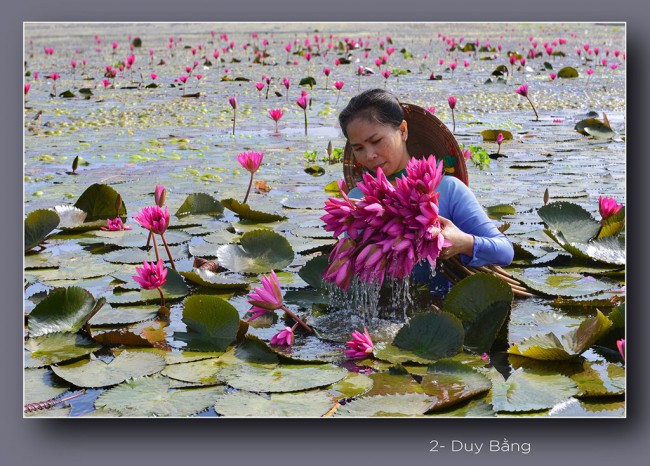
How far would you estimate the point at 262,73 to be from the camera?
1164 cm

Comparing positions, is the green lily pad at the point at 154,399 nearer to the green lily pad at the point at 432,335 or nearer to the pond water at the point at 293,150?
the pond water at the point at 293,150

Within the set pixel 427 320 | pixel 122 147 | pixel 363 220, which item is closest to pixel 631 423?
pixel 427 320

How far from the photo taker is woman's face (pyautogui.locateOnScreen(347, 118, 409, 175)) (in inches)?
140

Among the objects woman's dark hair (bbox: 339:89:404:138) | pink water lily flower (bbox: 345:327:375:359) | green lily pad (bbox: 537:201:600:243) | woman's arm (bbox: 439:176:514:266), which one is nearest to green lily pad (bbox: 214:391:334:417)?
pink water lily flower (bbox: 345:327:375:359)

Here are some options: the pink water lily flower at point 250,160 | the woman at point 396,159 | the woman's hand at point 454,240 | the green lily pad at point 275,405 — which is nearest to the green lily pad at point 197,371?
the green lily pad at point 275,405

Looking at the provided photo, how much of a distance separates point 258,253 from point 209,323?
1009mm

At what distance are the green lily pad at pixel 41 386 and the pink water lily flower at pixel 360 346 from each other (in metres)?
1.00

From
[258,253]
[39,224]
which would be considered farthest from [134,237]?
[258,253]

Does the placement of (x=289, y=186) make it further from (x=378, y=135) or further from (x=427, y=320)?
(x=427, y=320)

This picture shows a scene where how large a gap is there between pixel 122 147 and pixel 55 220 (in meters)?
2.74

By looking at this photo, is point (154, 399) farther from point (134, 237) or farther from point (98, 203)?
→ point (98, 203)

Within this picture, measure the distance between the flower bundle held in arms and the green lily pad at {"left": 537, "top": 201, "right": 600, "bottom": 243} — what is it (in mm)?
1549

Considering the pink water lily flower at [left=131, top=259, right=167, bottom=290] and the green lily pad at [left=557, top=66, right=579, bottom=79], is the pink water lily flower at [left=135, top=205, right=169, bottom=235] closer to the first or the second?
the pink water lily flower at [left=131, top=259, right=167, bottom=290]

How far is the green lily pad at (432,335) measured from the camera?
320 centimetres
